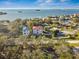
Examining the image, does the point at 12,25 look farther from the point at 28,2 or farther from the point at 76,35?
the point at 76,35

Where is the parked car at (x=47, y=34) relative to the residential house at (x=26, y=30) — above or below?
below

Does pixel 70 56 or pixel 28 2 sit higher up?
pixel 28 2

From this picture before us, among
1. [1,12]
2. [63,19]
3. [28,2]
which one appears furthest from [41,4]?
[63,19]

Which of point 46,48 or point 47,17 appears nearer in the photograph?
point 46,48

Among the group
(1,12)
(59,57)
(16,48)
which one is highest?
(1,12)

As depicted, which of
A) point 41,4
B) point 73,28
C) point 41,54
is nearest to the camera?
point 41,54

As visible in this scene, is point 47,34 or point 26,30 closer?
point 47,34

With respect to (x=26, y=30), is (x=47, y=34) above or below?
below

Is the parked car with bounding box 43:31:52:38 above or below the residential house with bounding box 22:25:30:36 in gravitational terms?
below

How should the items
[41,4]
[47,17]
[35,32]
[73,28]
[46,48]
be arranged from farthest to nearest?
1. [47,17]
2. [73,28]
3. [35,32]
4. [41,4]
5. [46,48]

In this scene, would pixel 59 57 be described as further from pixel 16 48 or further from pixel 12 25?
pixel 12 25

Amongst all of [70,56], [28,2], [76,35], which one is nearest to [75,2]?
[76,35]
